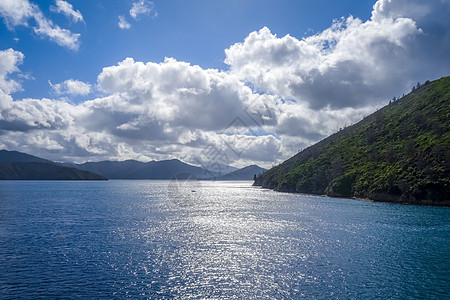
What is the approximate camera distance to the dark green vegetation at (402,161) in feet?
386

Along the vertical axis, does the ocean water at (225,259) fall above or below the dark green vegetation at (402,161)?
below

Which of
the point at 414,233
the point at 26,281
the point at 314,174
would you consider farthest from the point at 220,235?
the point at 314,174

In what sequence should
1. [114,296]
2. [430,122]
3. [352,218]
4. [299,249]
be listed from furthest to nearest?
[430,122] < [352,218] < [299,249] < [114,296]

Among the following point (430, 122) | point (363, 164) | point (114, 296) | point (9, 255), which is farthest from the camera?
point (363, 164)

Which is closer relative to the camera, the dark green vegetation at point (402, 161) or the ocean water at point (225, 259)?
the ocean water at point (225, 259)

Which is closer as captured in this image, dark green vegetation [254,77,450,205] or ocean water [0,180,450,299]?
ocean water [0,180,450,299]

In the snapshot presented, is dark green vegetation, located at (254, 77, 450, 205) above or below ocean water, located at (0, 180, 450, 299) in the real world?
above

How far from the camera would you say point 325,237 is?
208 feet

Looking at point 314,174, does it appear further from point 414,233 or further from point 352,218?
point 414,233

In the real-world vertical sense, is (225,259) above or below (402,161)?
below

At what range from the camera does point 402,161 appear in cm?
13712

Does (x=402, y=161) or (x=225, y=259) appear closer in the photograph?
(x=225, y=259)

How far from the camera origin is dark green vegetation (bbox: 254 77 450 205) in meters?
118

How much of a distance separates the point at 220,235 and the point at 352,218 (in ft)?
152
